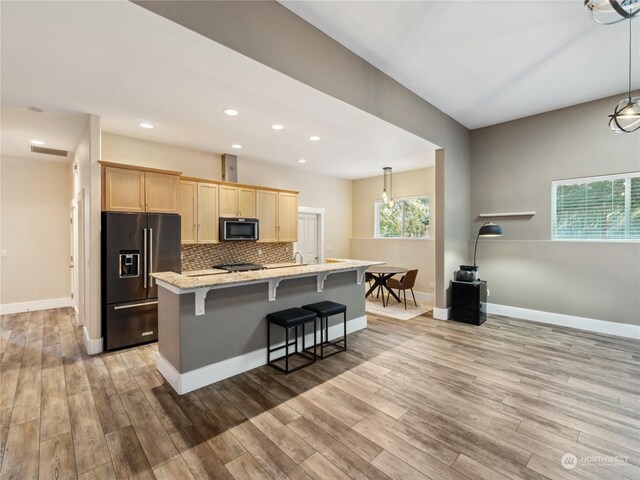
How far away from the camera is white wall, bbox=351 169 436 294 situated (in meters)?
6.61

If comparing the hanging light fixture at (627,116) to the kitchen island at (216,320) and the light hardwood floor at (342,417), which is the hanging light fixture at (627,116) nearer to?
the light hardwood floor at (342,417)

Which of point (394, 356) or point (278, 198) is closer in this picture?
point (394, 356)

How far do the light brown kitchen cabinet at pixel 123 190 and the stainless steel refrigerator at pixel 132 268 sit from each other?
0.12 metres

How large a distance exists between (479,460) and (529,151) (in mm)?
4879

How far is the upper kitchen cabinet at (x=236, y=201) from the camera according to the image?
525 centimetres

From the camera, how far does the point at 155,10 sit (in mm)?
1809

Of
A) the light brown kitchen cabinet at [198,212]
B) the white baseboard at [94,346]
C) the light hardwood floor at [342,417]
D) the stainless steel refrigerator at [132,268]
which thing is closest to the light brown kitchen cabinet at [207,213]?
Result: the light brown kitchen cabinet at [198,212]

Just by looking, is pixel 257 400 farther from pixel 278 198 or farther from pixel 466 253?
pixel 466 253

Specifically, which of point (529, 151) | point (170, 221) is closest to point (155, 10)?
point (170, 221)

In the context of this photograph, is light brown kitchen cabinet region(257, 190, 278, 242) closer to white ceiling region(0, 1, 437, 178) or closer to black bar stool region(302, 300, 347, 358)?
white ceiling region(0, 1, 437, 178)

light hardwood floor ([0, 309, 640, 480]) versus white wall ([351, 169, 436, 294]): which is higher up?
white wall ([351, 169, 436, 294])

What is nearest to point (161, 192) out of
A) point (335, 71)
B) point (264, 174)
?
point (264, 174)

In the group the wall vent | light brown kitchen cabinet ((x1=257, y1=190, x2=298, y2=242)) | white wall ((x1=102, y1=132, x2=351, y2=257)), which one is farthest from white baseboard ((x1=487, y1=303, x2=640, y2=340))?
the wall vent

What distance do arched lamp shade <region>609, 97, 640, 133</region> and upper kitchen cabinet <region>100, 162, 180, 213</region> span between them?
201 inches
